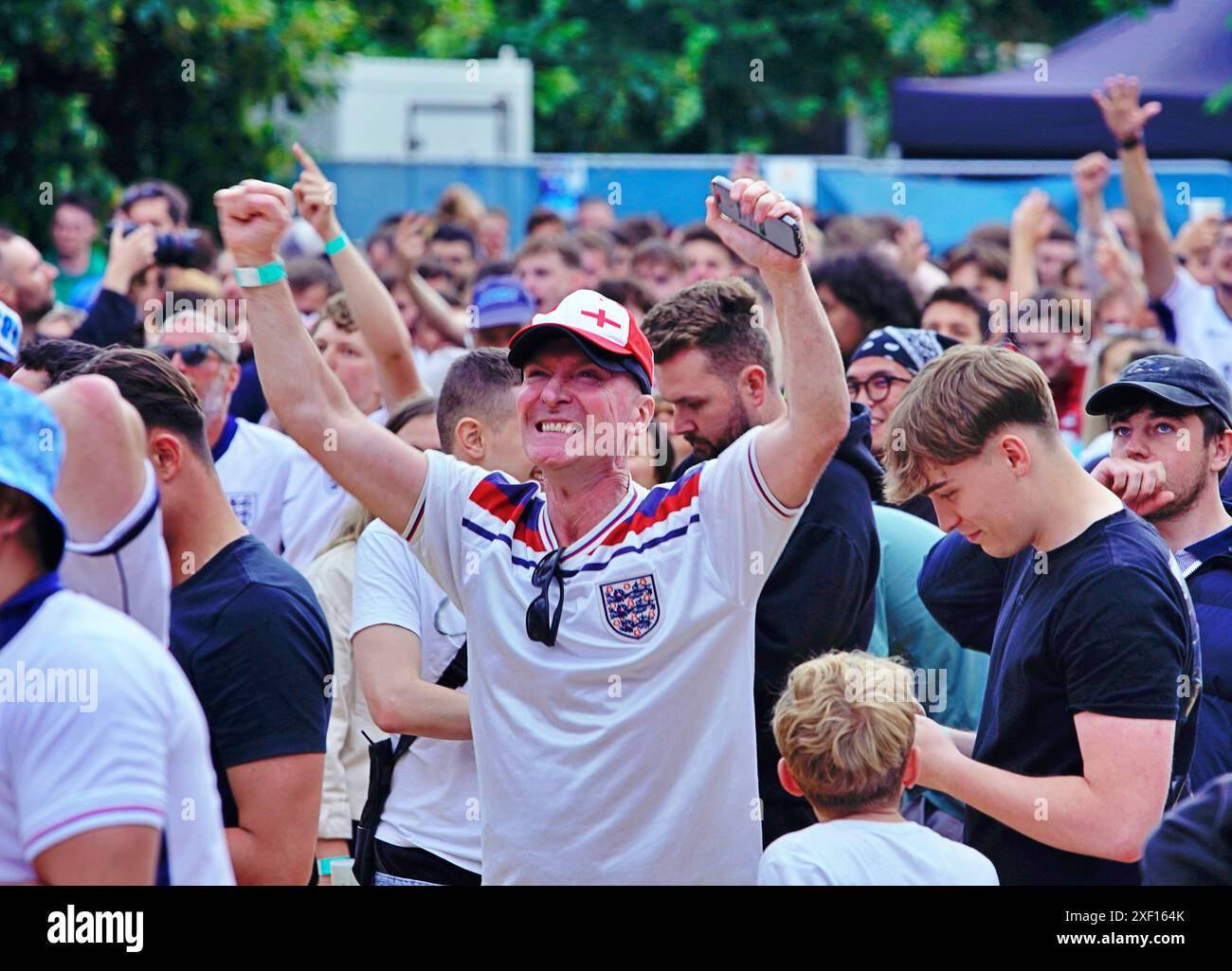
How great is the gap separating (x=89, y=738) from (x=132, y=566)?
0.38 meters

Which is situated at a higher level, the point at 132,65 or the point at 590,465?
the point at 132,65

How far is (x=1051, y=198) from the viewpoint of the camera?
1305 centimetres

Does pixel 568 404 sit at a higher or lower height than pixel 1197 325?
lower

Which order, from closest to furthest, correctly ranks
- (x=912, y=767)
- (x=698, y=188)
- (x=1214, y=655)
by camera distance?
1. (x=912, y=767)
2. (x=1214, y=655)
3. (x=698, y=188)

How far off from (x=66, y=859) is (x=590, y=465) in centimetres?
134

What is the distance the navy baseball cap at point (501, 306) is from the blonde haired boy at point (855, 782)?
3.70m

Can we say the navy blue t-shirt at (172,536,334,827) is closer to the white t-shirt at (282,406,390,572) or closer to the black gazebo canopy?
the white t-shirt at (282,406,390,572)

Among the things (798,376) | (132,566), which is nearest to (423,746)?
(798,376)

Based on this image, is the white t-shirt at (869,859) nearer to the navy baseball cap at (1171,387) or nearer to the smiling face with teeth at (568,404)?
the smiling face with teeth at (568,404)

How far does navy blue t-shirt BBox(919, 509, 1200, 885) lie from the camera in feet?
9.10

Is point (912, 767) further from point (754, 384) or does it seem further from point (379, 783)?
point (379, 783)

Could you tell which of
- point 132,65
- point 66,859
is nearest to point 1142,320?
point 66,859

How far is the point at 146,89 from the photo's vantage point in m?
13.3
